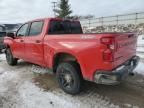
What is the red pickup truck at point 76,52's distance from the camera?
4.01 m

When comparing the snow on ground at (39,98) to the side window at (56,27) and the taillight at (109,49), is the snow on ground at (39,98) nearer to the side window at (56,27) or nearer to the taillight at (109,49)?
the taillight at (109,49)

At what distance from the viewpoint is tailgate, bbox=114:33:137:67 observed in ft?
13.5

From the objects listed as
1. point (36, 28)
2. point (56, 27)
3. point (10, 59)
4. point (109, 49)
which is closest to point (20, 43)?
point (36, 28)

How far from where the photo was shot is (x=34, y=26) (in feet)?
21.0

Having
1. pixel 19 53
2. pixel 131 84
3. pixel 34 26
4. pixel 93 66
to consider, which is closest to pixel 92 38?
pixel 93 66

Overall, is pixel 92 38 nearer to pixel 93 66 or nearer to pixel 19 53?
pixel 93 66

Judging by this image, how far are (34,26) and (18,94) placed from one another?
2.27 metres

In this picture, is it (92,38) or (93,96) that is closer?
(92,38)

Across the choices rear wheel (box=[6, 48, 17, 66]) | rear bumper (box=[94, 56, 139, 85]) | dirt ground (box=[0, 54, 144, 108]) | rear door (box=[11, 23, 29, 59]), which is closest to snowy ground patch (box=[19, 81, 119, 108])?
dirt ground (box=[0, 54, 144, 108])

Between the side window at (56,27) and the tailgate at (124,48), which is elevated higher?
the side window at (56,27)

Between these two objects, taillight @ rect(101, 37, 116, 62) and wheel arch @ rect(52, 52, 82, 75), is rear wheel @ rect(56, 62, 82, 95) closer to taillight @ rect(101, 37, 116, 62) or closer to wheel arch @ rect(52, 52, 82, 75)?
wheel arch @ rect(52, 52, 82, 75)

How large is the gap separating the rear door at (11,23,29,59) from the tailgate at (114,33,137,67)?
3487 millimetres

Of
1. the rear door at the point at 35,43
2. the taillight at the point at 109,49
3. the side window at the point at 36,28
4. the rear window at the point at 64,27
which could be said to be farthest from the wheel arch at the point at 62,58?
the side window at the point at 36,28

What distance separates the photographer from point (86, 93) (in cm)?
507
